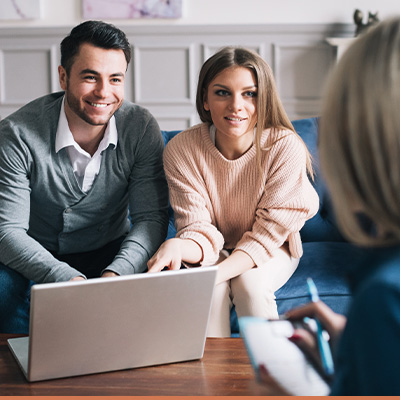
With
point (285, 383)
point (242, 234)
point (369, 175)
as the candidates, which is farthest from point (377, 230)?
point (242, 234)

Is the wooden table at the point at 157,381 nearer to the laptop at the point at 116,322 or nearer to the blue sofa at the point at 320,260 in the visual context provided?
the laptop at the point at 116,322

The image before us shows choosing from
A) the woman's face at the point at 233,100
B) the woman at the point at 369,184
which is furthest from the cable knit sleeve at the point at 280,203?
the woman at the point at 369,184

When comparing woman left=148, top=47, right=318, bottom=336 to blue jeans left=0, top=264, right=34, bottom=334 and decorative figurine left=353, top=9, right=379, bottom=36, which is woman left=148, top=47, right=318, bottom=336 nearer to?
blue jeans left=0, top=264, right=34, bottom=334

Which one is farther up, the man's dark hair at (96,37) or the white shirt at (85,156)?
the man's dark hair at (96,37)

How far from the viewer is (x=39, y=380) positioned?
1060mm

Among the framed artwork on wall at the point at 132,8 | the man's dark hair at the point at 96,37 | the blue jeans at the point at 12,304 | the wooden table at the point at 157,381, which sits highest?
the framed artwork on wall at the point at 132,8

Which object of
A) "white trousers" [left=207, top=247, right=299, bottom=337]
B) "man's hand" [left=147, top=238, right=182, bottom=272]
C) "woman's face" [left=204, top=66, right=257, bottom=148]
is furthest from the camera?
"woman's face" [left=204, top=66, right=257, bottom=148]

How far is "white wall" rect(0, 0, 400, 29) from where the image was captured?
4.22 metres

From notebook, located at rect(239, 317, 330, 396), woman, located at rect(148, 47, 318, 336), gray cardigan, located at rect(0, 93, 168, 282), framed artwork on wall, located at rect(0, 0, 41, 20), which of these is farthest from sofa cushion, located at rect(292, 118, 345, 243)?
framed artwork on wall, located at rect(0, 0, 41, 20)

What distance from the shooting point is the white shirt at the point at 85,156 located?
174 centimetres

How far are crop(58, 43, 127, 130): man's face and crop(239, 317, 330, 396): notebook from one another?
3.35 ft

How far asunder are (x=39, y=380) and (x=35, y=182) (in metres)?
0.81

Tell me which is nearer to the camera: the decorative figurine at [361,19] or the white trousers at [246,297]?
the white trousers at [246,297]

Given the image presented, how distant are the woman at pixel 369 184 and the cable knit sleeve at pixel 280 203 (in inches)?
42.2
